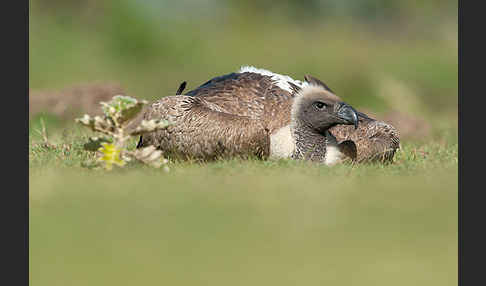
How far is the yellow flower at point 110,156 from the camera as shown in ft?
20.0

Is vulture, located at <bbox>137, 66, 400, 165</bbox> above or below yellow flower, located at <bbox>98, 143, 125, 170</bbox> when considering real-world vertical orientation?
above

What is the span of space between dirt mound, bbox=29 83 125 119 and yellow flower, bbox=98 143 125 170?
5177 mm

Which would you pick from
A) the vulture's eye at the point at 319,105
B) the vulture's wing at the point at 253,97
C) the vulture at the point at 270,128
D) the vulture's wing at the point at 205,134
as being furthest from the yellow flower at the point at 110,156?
the vulture's eye at the point at 319,105

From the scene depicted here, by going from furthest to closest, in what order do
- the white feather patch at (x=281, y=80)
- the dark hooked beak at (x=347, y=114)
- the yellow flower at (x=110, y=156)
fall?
the white feather patch at (x=281, y=80) → the dark hooked beak at (x=347, y=114) → the yellow flower at (x=110, y=156)

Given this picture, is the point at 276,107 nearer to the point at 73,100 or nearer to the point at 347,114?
the point at 347,114

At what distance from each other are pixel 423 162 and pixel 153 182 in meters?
3.00

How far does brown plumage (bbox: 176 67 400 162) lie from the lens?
7156 millimetres

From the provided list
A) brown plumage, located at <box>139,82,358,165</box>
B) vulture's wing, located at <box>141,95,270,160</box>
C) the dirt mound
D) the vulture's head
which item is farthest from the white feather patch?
the dirt mound

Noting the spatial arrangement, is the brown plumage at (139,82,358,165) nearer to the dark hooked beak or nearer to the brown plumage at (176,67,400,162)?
the dark hooked beak

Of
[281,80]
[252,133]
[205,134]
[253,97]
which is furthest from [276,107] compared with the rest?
[205,134]

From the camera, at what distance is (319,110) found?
22.9 ft

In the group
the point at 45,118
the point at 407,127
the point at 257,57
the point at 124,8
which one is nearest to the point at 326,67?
the point at 257,57

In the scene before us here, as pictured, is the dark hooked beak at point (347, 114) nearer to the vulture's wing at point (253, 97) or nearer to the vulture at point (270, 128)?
the vulture at point (270, 128)

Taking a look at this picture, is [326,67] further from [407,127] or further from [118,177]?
[118,177]
